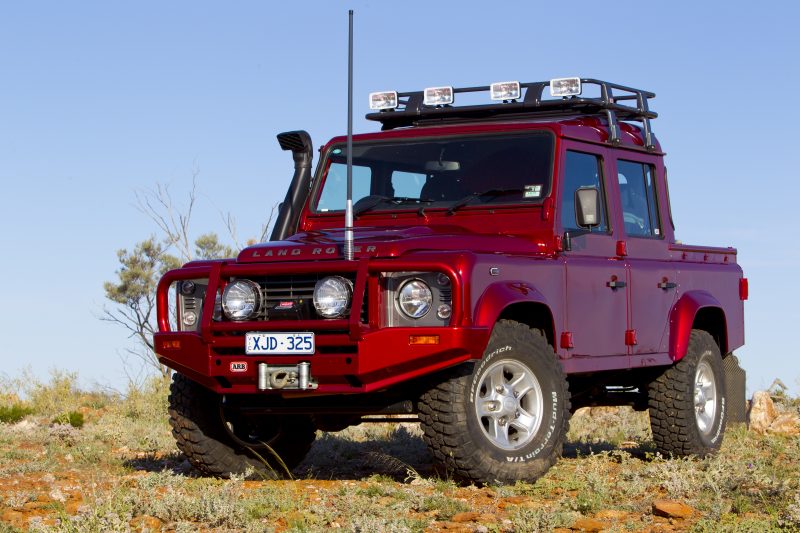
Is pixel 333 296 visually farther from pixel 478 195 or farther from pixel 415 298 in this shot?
pixel 478 195

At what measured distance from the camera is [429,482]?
7.27 meters

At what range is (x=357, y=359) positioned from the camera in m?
7.04

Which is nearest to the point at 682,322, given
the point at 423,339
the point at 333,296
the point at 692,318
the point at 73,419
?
the point at 692,318

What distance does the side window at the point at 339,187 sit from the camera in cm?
896

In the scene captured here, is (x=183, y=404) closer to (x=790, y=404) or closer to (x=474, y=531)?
(x=474, y=531)

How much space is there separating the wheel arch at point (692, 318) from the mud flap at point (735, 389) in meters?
0.20

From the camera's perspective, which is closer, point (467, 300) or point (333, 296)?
point (467, 300)

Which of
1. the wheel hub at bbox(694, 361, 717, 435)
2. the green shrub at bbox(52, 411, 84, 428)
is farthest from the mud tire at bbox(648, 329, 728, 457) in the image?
the green shrub at bbox(52, 411, 84, 428)

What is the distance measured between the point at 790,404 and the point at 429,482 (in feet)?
25.5

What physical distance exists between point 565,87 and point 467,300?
266cm

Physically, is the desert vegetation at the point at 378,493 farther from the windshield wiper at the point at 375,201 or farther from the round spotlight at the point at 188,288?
the windshield wiper at the point at 375,201

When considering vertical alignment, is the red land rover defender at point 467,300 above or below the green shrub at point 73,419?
above

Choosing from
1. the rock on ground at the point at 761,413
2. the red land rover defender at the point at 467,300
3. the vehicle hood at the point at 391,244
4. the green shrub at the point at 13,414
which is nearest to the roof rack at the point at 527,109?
the red land rover defender at the point at 467,300

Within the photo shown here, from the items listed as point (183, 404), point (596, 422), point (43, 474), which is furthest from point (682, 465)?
point (596, 422)
